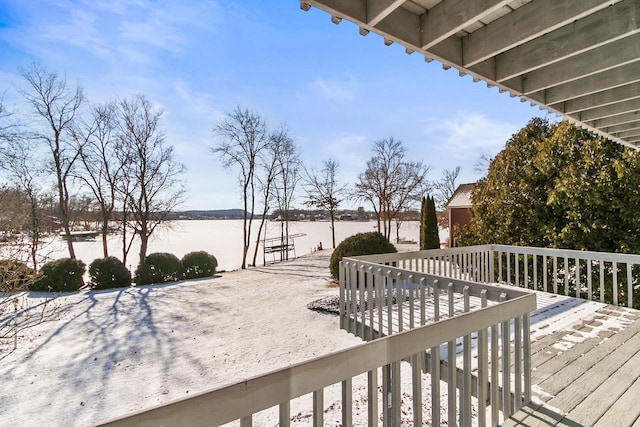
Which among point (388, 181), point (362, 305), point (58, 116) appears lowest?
point (362, 305)

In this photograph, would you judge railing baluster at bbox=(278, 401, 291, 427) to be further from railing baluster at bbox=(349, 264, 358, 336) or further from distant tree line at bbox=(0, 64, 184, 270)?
distant tree line at bbox=(0, 64, 184, 270)

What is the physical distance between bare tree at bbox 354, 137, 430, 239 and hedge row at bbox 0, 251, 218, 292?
35.6ft

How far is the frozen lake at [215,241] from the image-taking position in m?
14.6

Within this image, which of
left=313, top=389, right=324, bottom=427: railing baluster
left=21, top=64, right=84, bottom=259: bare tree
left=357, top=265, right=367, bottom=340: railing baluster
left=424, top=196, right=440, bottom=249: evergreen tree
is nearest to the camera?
left=313, top=389, right=324, bottom=427: railing baluster

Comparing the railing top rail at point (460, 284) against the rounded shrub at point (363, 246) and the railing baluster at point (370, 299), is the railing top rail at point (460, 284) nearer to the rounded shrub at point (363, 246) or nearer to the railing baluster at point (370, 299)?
the railing baluster at point (370, 299)

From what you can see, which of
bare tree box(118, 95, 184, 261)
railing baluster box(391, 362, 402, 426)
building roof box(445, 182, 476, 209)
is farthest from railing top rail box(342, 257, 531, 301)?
building roof box(445, 182, 476, 209)

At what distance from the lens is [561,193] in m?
6.36

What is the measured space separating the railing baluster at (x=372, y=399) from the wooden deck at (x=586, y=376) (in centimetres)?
123

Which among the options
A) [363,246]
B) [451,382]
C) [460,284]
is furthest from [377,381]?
[363,246]

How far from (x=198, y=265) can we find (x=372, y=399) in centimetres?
A: 1193

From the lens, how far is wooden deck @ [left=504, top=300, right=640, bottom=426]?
6.51 feet

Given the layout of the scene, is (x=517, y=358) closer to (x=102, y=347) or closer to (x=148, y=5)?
(x=148, y=5)

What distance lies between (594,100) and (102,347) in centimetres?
814

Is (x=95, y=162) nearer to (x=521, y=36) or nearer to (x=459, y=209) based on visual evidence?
(x=521, y=36)
